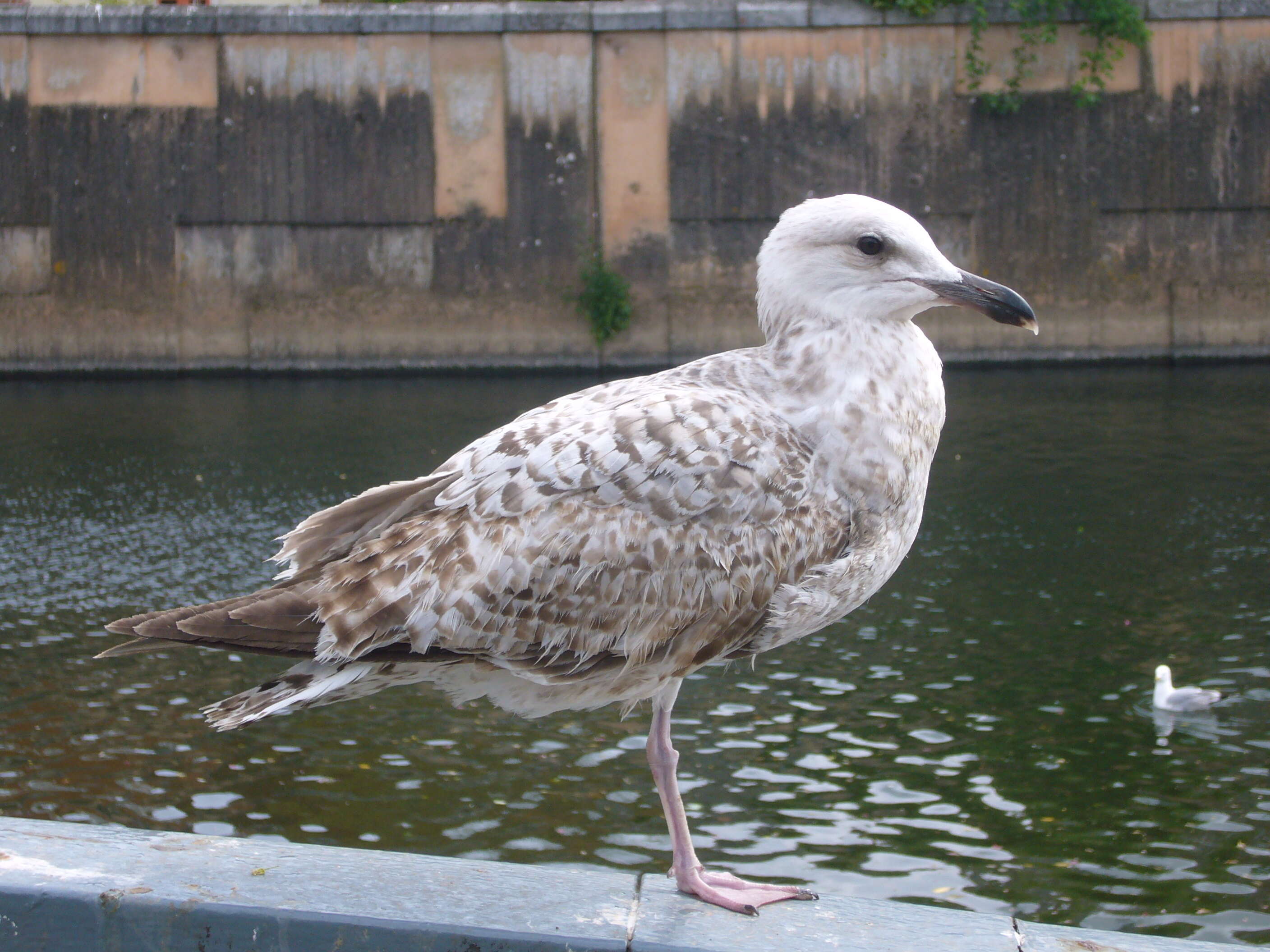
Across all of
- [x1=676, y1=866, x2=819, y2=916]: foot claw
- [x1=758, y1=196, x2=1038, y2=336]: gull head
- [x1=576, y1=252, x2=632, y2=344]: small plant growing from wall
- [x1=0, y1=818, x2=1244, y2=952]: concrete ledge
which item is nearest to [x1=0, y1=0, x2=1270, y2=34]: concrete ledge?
[x1=576, y1=252, x2=632, y2=344]: small plant growing from wall

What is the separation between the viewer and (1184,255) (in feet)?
59.8

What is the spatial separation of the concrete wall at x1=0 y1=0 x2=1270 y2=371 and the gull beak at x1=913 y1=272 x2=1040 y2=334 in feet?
47.2

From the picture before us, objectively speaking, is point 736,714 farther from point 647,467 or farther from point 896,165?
point 896,165

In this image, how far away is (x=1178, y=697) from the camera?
23.5 ft

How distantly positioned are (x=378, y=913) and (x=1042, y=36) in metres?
16.8

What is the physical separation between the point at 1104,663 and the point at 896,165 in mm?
11156

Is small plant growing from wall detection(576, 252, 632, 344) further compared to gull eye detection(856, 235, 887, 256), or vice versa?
small plant growing from wall detection(576, 252, 632, 344)

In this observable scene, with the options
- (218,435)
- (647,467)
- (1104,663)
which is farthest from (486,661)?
(218,435)

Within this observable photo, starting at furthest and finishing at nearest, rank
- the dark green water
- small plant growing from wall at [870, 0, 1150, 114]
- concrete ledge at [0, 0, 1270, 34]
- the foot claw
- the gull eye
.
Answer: concrete ledge at [0, 0, 1270, 34] < small plant growing from wall at [870, 0, 1150, 114] < the dark green water < the gull eye < the foot claw

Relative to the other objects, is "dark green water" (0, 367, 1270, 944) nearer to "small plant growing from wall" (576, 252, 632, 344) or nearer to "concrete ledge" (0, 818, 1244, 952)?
"concrete ledge" (0, 818, 1244, 952)

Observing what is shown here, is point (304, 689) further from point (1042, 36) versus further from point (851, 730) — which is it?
point (1042, 36)

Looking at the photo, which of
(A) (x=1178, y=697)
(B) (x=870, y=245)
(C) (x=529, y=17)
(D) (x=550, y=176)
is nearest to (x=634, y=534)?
(B) (x=870, y=245)

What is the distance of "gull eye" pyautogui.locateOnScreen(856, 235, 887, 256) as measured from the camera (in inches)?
140

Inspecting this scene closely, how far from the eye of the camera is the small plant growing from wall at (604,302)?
17.9 meters
